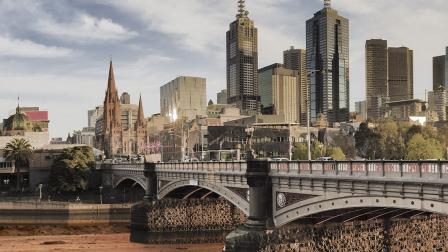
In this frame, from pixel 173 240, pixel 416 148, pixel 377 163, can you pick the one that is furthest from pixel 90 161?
pixel 377 163

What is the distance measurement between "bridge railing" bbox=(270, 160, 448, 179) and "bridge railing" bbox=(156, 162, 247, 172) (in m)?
8.31

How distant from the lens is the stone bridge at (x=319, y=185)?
107 ft

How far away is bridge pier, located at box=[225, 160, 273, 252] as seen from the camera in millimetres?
48812

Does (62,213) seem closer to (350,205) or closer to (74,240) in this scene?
(74,240)

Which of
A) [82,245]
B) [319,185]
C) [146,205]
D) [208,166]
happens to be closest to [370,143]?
[146,205]

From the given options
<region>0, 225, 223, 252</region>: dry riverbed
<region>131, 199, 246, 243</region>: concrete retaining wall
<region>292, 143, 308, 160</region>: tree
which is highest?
<region>292, 143, 308, 160</region>: tree

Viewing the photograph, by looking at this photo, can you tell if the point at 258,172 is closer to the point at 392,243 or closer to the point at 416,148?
the point at 392,243

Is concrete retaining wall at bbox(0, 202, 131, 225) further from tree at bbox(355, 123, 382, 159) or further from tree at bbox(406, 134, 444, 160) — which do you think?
tree at bbox(355, 123, 382, 159)

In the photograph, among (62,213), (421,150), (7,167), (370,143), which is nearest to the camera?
(62,213)

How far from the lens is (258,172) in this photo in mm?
49406

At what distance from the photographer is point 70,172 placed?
12625cm

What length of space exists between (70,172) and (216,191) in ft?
238

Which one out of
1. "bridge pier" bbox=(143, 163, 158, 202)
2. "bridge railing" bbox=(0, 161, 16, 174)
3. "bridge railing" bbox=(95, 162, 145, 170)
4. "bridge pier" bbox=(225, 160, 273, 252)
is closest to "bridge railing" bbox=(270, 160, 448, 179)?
"bridge pier" bbox=(225, 160, 273, 252)

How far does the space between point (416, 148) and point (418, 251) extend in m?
61.5
